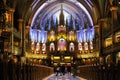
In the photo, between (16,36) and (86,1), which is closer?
(16,36)

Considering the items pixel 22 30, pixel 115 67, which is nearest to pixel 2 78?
pixel 115 67

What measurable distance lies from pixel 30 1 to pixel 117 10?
14.8 m

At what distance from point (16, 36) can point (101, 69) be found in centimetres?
2579

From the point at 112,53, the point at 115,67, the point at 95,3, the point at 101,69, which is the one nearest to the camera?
the point at 115,67

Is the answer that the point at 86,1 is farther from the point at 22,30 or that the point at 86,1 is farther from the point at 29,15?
the point at 22,30

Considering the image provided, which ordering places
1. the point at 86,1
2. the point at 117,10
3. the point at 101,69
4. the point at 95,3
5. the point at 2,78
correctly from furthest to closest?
the point at 86,1 → the point at 95,3 → the point at 117,10 → the point at 101,69 → the point at 2,78

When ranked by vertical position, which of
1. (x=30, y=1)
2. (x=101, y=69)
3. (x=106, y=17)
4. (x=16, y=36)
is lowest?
(x=101, y=69)

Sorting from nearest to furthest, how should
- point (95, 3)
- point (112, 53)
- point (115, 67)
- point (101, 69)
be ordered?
1. point (115, 67)
2. point (101, 69)
3. point (112, 53)
4. point (95, 3)

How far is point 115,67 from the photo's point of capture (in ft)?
38.1

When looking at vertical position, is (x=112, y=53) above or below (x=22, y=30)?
below

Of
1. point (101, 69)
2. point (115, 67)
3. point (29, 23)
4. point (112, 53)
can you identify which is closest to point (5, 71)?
point (115, 67)

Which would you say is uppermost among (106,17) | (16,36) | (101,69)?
(106,17)

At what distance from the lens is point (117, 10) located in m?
36.4

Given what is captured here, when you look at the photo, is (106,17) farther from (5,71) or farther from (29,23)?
(5,71)
